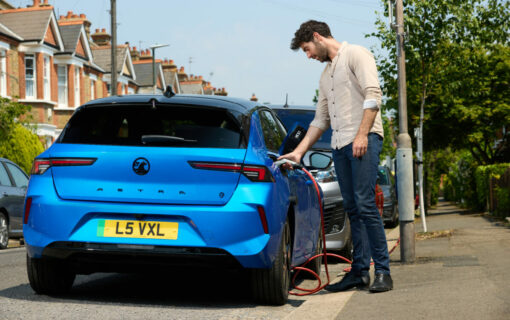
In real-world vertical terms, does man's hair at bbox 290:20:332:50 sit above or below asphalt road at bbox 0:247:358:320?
above

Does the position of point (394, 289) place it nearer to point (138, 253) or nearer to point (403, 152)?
point (138, 253)

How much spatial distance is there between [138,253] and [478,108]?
2896 cm

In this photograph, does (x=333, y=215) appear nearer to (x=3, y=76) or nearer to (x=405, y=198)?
(x=405, y=198)

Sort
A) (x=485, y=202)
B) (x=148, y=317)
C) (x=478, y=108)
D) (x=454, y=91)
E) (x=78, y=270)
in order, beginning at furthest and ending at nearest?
1. (x=478, y=108)
2. (x=485, y=202)
3. (x=454, y=91)
4. (x=78, y=270)
5. (x=148, y=317)

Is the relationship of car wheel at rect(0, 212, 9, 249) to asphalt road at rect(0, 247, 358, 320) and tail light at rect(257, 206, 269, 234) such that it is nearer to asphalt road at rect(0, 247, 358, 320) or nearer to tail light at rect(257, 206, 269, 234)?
asphalt road at rect(0, 247, 358, 320)

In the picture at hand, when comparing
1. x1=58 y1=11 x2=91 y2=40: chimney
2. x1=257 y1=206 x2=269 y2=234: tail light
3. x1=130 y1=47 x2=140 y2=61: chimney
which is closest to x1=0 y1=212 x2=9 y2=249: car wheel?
x1=257 y1=206 x2=269 y2=234: tail light

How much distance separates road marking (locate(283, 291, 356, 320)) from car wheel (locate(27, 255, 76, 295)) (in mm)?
1873

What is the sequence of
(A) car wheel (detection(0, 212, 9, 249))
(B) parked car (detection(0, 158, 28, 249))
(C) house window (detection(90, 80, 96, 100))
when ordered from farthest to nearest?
(C) house window (detection(90, 80, 96, 100)), (B) parked car (detection(0, 158, 28, 249)), (A) car wheel (detection(0, 212, 9, 249))

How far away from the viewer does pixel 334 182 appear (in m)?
9.48

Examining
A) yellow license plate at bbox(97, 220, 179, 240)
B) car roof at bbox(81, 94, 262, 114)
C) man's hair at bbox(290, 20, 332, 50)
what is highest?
man's hair at bbox(290, 20, 332, 50)

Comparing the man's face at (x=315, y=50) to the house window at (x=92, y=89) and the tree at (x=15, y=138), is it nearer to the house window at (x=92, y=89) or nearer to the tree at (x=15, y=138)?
the tree at (x=15, y=138)

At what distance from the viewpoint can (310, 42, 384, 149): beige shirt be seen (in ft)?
20.5

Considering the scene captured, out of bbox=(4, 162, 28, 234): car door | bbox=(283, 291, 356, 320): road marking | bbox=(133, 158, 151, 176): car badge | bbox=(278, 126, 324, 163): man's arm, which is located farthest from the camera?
bbox=(4, 162, 28, 234): car door

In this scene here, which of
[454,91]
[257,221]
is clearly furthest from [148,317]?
[454,91]
